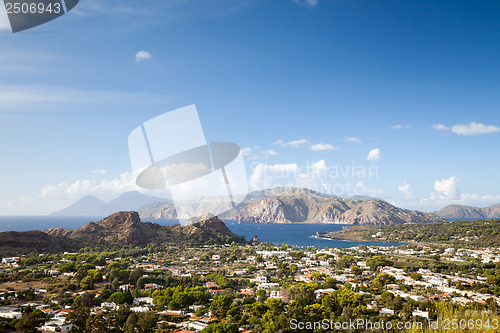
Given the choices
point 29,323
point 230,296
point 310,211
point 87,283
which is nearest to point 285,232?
point 310,211

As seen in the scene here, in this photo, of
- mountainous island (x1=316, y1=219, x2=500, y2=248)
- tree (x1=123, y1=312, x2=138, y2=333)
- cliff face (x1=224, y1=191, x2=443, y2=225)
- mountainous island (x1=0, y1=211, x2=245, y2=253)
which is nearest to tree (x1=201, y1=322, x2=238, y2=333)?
tree (x1=123, y1=312, x2=138, y2=333)

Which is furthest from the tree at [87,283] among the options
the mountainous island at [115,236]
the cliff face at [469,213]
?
the cliff face at [469,213]

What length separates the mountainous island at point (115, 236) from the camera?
2903 centimetres

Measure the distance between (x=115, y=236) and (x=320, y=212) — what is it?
322 ft

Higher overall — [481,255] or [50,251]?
[50,251]

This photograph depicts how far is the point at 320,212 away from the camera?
123 m

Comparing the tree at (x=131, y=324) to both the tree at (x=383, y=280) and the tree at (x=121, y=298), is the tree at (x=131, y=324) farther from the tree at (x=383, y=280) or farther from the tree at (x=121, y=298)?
the tree at (x=383, y=280)

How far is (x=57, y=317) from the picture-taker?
1187cm

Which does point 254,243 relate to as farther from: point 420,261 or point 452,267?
point 452,267

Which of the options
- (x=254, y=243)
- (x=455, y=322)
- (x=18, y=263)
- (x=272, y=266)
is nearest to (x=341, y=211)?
(x=254, y=243)

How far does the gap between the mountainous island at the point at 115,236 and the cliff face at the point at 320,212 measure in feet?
224

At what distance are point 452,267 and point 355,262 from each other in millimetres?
7461

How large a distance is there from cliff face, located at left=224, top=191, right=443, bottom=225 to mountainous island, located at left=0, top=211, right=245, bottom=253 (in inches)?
2688

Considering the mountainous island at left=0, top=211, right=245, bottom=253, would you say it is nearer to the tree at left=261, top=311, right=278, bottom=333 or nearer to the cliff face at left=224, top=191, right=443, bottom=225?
the tree at left=261, top=311, right=278, bottom=333
